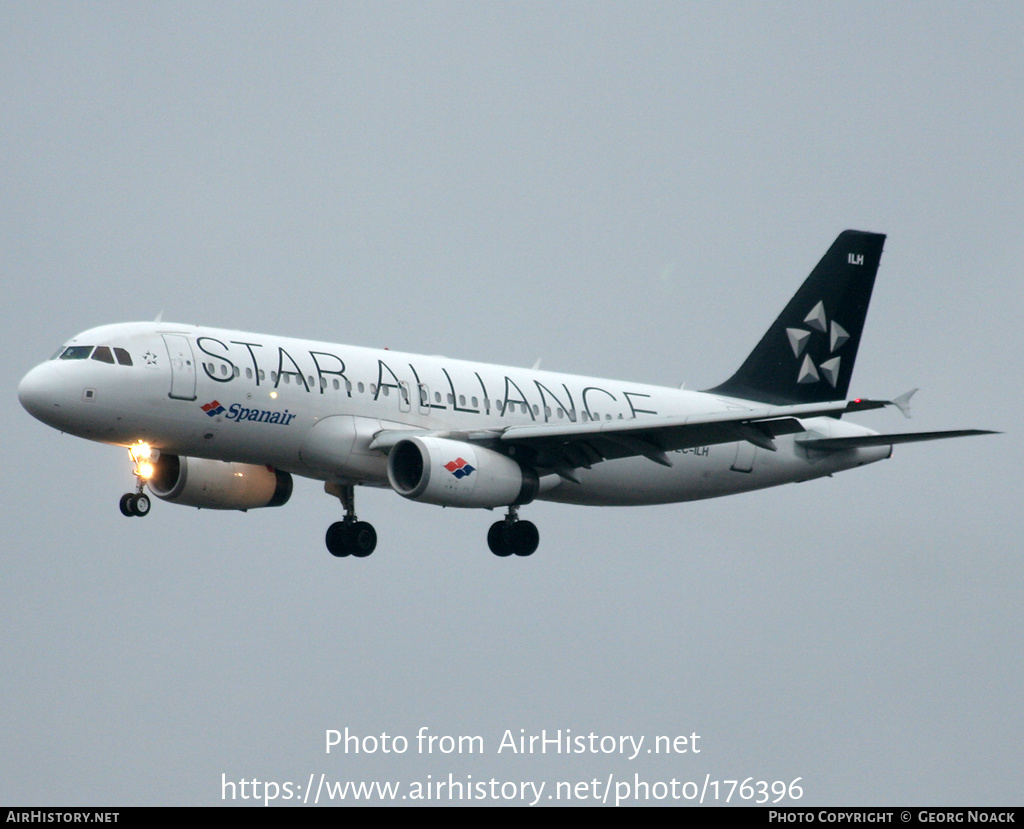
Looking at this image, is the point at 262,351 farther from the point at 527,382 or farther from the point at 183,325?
the point at 527,382

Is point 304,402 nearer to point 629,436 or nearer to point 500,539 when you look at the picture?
point 500,539

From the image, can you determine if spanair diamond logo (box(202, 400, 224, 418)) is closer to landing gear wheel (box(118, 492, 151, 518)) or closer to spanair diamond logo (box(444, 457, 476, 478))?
landing gear wheel (box(118, 492, 151, 518))

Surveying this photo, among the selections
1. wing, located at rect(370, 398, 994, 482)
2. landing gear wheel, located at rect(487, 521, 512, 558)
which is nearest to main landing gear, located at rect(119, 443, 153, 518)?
wing, located at rect(370, 398, 994, 482)

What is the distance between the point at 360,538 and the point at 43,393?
9.32 meters

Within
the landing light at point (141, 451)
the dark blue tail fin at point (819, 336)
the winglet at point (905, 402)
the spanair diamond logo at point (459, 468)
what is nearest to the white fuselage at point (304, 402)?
the landing light at point (141, 451)

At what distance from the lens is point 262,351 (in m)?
33.8

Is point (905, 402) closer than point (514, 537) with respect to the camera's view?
Yes

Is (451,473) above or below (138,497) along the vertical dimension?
above

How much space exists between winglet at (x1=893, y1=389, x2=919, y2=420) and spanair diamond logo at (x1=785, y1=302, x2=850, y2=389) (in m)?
11.7

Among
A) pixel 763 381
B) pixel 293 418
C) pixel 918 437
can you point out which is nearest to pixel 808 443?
pixel 763 381

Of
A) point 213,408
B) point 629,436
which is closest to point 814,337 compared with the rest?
point 629,436

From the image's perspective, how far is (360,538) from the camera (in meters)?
38.2

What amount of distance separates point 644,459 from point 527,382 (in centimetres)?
362

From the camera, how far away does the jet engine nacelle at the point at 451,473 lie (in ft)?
110
